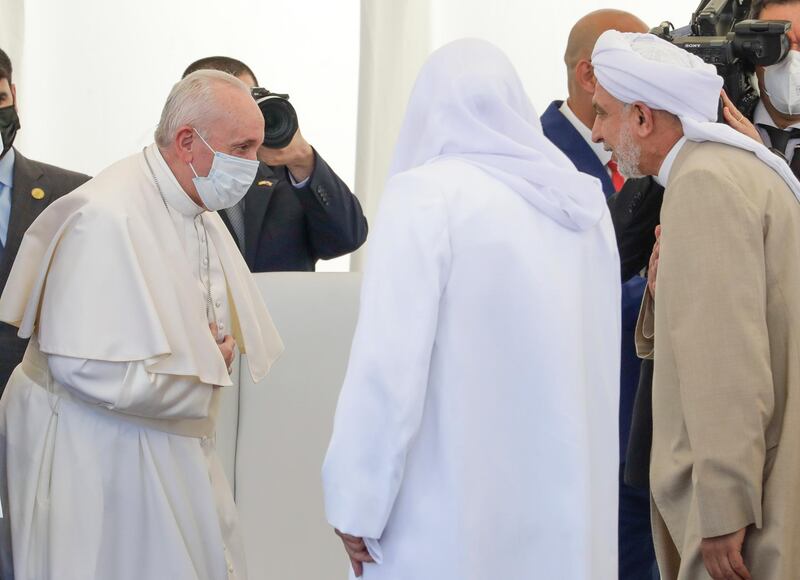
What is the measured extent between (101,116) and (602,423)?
3.48 metres

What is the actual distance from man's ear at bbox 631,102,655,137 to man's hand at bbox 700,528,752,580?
915 millimetres

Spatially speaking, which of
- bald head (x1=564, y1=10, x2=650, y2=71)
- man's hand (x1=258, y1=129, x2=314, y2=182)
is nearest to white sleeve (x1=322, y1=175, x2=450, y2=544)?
man's hand (x1=258, y1=129, x2=314, y2=182)

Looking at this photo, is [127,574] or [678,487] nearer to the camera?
[678,487]

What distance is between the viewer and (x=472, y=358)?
2297mm

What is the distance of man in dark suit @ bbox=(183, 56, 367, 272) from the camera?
3.81 meters

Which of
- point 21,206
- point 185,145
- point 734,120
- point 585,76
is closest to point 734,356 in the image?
point 734,120

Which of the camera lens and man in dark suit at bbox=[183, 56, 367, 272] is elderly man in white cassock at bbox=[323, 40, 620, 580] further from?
man in dark suit at bbox=[183, 56, 367, 272]

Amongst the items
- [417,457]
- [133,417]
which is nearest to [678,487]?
[417,457]

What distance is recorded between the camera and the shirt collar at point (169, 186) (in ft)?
9.87

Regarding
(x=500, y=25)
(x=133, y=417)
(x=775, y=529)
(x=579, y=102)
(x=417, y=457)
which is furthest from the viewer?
(x=500, y=25)

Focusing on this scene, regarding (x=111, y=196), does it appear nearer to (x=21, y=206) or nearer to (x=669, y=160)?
(x=21, y=206)

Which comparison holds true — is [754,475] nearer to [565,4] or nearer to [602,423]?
[602,423]

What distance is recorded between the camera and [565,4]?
5316 millimetres

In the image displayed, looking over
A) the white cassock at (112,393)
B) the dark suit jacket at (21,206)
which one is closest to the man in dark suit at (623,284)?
the white cassock at (112,393)
